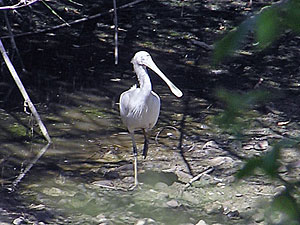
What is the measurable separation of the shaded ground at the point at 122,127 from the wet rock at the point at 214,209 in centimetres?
2

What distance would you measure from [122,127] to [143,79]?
107 centimetres

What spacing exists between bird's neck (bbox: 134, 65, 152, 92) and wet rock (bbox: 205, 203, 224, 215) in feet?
4.77

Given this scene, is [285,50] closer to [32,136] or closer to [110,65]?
[110,65]

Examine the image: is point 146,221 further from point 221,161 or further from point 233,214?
point 221,161

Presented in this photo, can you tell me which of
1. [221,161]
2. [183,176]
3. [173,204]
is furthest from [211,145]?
[173,204]

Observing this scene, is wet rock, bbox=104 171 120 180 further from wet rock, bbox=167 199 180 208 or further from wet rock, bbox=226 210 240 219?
wet rock, bbox=226 210 240 219

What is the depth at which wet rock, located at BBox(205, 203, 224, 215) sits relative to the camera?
17.9ft

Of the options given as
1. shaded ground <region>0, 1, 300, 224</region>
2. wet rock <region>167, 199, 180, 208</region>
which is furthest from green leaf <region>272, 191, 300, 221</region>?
wet rock <region>167, 199, 180, 208</region>

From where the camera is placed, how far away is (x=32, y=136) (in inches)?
282

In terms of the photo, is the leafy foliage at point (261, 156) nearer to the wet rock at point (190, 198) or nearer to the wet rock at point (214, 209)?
the wet rock at point (214, 209)

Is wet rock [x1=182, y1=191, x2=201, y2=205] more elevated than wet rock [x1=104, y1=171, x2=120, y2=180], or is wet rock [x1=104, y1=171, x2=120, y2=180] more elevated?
wet rock [x1=182, y1=191, x2=201, y2=205]

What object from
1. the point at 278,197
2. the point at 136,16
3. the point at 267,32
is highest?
the point at 267,32

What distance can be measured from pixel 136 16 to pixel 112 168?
19.2 ft

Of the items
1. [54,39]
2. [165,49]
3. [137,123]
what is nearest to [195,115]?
[137,123]
